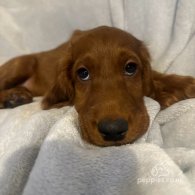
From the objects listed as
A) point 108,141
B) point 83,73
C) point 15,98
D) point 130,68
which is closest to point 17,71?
point 15,98

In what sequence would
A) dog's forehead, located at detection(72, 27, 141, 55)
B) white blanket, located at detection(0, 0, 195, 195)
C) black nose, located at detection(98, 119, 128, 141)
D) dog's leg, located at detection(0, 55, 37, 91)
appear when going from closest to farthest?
white blanket, located at detection(0, 0, 195, 195)
black nose, located at detection(98, 119, 128, 141)
dog's forehead, located at detection(72, 27, 141, 55)
dog's leg, located at detection(0, 55, 37, 91)

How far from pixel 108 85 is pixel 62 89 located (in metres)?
0.37

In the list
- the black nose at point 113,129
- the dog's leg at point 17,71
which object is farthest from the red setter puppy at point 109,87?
A: the dog's leg at point 17,71

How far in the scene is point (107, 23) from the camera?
2.62 metres

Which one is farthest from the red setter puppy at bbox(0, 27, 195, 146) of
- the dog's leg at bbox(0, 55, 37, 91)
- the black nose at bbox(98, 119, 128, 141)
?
the dog's leg at bbox(0, 55, 37, 91)

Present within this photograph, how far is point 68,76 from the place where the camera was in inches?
80.7

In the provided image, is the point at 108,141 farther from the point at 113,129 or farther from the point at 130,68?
the point at 130,68

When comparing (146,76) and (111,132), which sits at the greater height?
(111,132)

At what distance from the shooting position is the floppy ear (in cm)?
202

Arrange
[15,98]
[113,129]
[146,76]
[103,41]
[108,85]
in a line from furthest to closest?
[15,98]
[146,76]
[103,41]
[108,85]
[113,129]

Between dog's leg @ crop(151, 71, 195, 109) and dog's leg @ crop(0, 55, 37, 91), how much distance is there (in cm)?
86

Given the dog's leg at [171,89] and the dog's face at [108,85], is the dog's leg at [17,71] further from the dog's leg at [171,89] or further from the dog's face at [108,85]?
the dog's leg at [171,89]

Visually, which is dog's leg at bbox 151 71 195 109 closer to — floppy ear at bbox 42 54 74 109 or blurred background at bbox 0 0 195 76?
blurred background at bbox 0 0 195 76

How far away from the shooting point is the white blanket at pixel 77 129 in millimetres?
1380
